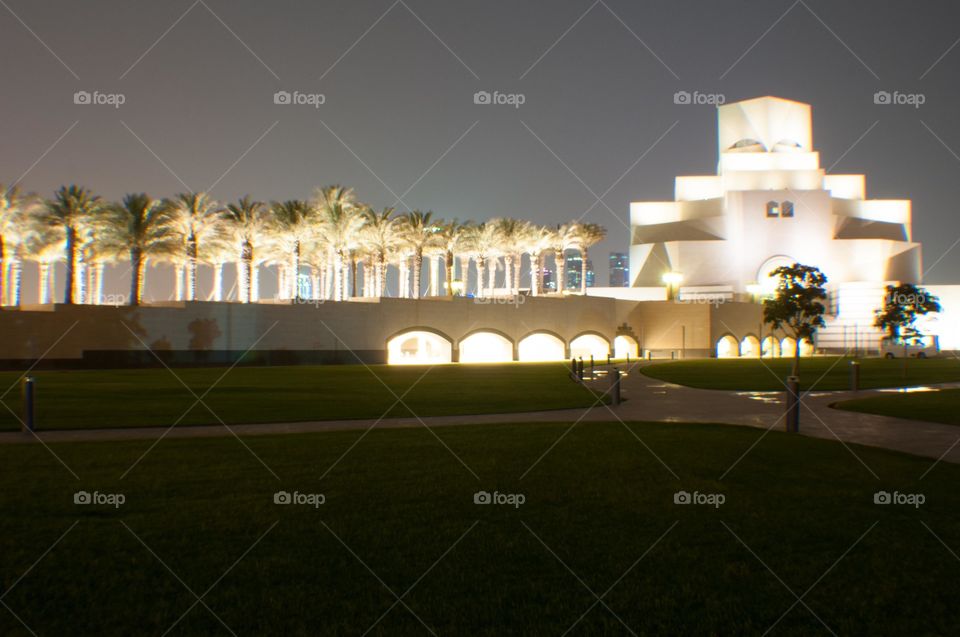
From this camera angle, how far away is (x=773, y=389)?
86.7ft

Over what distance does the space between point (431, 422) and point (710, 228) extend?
86103 millimetres

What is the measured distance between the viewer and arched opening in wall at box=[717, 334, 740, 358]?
249 feet

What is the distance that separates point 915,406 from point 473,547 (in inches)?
654

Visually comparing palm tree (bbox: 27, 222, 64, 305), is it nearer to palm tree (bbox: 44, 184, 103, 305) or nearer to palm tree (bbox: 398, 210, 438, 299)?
palm tree (bbox: 44, 184, 103, 305)

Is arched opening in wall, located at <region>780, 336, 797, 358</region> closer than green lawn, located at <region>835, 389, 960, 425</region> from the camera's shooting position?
No

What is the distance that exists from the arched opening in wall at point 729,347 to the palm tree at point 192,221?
1972 inches

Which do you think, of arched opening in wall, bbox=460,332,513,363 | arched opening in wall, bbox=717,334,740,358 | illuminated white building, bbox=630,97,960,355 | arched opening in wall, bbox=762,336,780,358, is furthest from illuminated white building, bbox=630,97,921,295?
arched opening in wall, bbox=460,332,513,363

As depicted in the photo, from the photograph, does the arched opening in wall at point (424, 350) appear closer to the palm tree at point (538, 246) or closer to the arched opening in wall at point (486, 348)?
the arched opening in wall at point (486, 348)

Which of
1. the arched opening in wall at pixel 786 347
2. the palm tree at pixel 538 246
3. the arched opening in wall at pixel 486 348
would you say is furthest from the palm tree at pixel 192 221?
the arched opening in wall at pixel 786 347

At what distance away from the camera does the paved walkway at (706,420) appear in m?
12.5

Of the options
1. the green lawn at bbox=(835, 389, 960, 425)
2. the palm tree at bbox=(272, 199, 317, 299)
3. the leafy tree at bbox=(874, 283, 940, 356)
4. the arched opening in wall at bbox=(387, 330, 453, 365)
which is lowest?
the green lawn at bbox=(835, 389, 960, 425)

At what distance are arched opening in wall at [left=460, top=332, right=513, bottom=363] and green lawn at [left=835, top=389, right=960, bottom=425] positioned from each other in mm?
43976

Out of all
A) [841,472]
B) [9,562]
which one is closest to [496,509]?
[9,562]

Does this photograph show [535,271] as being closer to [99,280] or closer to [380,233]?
[380,233]
